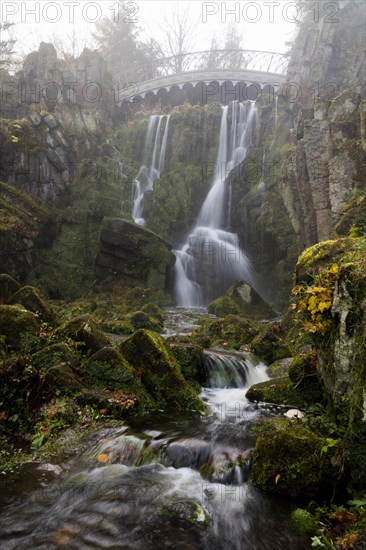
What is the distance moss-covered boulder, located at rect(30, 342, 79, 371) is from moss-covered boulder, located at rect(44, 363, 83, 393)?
17cm

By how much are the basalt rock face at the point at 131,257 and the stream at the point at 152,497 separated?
12721 millimetres

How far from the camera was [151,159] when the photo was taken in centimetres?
2666

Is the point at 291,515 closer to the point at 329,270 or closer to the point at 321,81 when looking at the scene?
the point at 329,270

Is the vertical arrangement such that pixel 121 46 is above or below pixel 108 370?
above

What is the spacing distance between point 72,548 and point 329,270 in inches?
149

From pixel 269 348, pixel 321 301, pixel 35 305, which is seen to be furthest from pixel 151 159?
pixel 321 301

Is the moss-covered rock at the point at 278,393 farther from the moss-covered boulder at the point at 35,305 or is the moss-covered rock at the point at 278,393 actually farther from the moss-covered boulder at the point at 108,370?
the moss-covered boulder at the point at 35,305

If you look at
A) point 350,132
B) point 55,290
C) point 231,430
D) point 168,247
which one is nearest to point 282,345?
point 231,430

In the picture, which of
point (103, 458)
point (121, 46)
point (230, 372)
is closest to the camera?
point (103, 458)

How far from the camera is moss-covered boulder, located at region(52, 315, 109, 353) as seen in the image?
673 centimetres

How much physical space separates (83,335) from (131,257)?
11357mm

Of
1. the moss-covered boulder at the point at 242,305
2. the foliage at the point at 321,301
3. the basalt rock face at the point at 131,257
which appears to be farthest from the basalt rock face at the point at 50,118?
the foliage at the point at 321,301

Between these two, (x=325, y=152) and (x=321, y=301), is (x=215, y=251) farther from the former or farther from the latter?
(x=321, y=301)

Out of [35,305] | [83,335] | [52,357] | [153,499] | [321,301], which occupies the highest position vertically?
[321,301]
